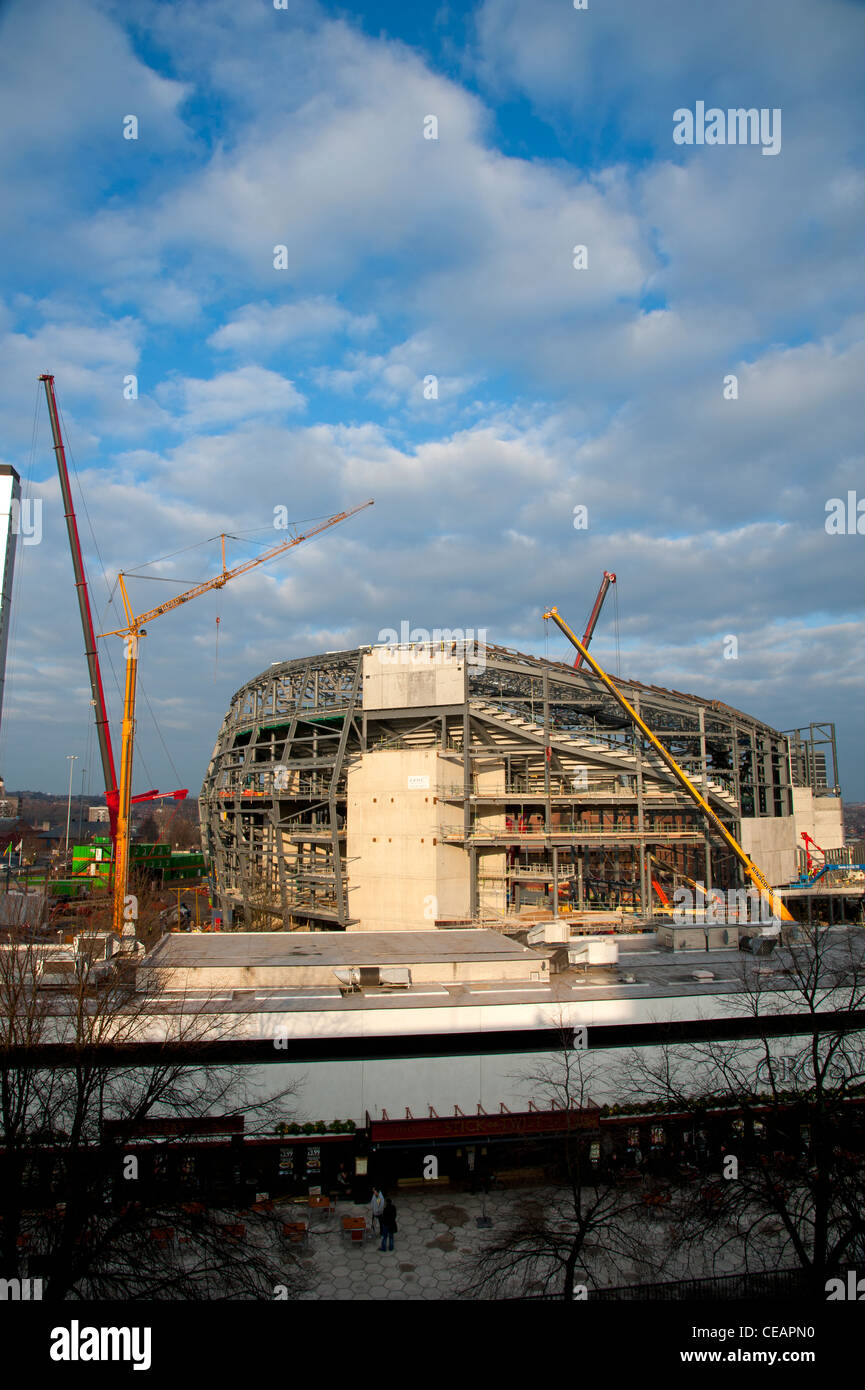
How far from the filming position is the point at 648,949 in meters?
22.9

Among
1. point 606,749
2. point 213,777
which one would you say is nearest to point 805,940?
point 606,749

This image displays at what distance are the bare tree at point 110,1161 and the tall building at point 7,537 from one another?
39360mm

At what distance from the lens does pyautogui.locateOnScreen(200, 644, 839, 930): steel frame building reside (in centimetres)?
3797

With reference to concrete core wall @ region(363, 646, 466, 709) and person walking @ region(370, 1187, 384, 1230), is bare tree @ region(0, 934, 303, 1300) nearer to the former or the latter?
person walking @ region(370, 1187, 384, 1230)

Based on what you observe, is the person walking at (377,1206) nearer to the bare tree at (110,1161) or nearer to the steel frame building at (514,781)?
the bare tree at (110,1161)

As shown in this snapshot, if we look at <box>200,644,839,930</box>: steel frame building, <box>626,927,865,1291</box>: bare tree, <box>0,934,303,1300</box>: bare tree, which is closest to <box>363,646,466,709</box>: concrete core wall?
<box>200,644,839,930</box>: steel frame building

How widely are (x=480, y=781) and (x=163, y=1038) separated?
2860 centimetres

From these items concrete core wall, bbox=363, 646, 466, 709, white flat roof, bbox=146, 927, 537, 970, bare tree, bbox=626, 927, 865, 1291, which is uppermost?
concrete core wall, bbox=363, 646, 466, 709

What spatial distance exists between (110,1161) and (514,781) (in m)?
34.4

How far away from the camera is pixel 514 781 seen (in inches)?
1722

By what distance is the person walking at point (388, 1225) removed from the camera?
515 inches

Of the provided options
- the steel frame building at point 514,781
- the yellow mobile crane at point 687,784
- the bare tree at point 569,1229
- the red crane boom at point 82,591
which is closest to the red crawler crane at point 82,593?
the red crane boom at point 82,591

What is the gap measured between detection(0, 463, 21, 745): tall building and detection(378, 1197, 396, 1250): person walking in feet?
142
